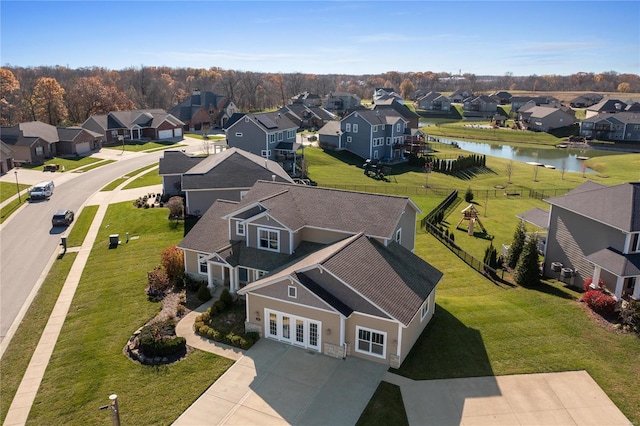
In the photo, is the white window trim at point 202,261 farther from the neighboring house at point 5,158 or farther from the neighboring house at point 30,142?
the neighboring house at point 30,142

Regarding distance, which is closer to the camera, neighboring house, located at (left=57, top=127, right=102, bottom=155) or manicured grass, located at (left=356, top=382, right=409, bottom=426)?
manicured grass, located at (left=356, top=382, right=409, bottom=426)

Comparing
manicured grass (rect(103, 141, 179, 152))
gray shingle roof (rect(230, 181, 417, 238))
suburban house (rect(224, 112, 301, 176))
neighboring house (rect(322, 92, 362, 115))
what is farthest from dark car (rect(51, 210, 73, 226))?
neighboring house (rect(322, 92, 362, 115))

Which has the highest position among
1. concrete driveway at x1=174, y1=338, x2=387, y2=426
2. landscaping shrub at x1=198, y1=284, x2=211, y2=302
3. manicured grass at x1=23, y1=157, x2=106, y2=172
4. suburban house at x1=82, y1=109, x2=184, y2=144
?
suburban house at x1=82, y1=109, x2=184, y2=144

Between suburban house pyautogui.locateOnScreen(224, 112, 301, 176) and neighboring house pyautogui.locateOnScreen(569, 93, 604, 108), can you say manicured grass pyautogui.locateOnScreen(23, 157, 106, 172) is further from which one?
neighboring house pyautogui.locateOnScreen(569, 93, 604, 108)

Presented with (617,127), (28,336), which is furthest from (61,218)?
(617,127)

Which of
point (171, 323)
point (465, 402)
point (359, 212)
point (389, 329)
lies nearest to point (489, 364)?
point (465, 402)

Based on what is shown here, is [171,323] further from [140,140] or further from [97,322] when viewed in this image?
[140,140]
